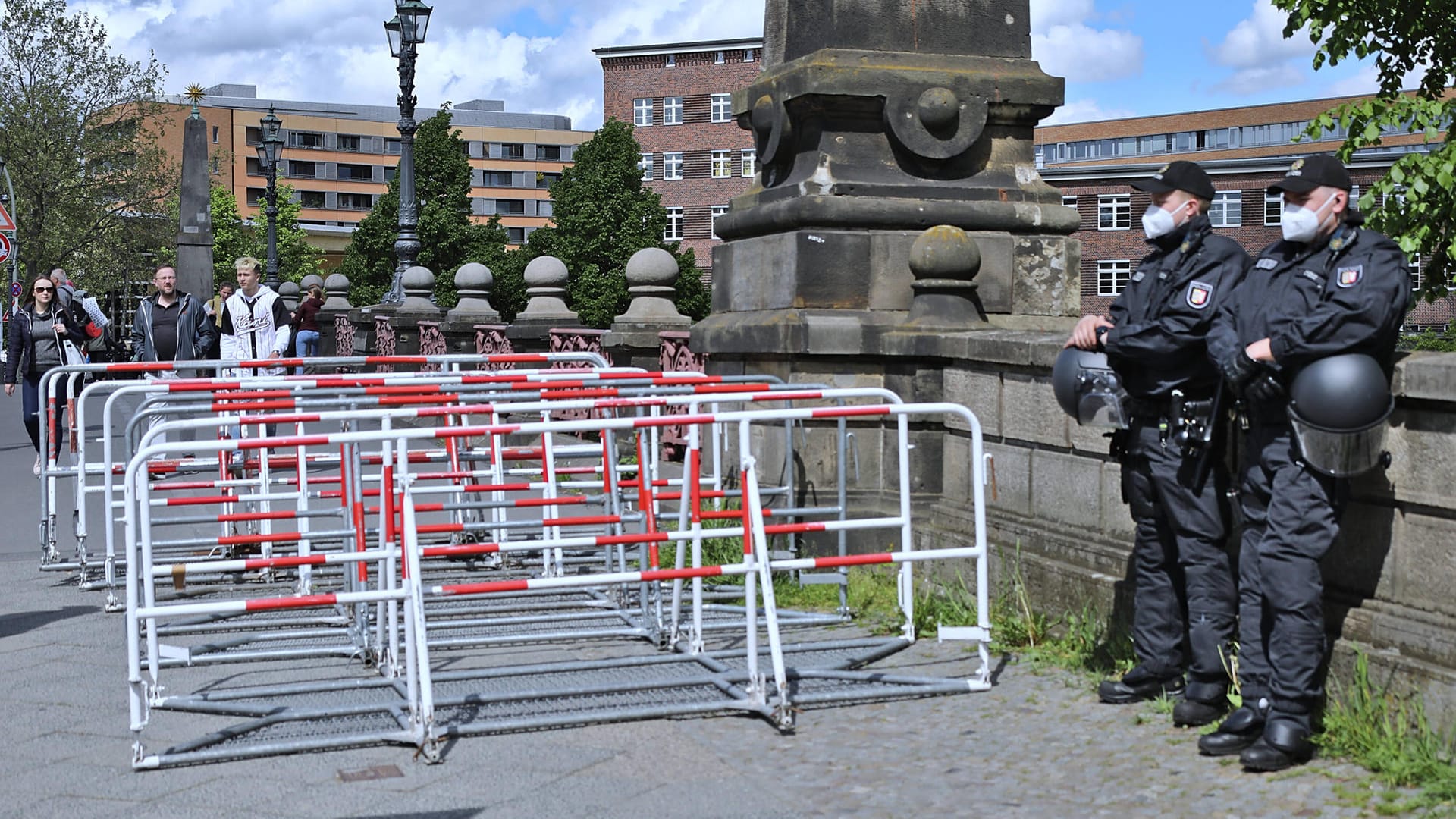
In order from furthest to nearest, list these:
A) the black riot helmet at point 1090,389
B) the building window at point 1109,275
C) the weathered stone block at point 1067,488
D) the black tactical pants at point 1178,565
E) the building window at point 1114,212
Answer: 1. the building window at point 1109,275
2. the building window at point 1114,212
3. the weathered stone block at point 1067,488
4. the black riot helmet at point 1090,389
5. the black tactical pants at point 1178,565

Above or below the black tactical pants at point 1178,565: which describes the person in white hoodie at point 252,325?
above

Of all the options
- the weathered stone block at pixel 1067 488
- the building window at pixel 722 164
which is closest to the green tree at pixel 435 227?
the building window at pixel 722 164

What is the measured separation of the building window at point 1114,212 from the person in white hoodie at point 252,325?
74940 mm

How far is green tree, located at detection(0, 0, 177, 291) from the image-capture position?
164 ft

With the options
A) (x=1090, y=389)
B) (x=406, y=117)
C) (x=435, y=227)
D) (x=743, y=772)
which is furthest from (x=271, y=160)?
(x=435, y=227)

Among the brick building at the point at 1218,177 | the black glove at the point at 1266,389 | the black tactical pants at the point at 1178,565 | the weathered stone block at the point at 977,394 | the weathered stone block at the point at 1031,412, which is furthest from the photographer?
the brick building at the point at 1218,177

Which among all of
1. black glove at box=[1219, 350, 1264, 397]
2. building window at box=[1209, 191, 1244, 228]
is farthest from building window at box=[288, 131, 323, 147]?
black glove at box=[1219, 350, 1264, 397]

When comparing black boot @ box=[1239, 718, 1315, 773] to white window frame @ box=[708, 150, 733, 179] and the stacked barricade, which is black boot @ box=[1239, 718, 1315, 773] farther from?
white window frame @ box=[708, 150, 733, 179]

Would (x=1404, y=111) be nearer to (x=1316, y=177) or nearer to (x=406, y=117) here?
(x=1316, y=177)

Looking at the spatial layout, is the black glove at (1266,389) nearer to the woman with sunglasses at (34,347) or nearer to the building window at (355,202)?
the woman with sunglasses at (34,347)

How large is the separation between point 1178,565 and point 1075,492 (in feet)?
4.69

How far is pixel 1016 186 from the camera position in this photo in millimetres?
10047

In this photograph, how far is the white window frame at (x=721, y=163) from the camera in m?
98.8

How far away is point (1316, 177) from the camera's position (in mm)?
5203
